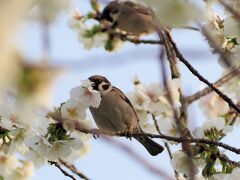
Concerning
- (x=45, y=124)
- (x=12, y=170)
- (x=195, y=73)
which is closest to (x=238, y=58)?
(x=195, y=73)

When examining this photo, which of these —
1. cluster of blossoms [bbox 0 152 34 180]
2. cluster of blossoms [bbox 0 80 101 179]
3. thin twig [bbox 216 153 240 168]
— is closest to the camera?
thin twig [bbox 216 153 240 168]

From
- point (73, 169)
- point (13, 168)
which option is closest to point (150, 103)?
point (73, 169)

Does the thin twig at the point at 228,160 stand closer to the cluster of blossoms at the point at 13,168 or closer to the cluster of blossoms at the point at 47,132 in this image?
the cluster of blossoms at the point at 47,132

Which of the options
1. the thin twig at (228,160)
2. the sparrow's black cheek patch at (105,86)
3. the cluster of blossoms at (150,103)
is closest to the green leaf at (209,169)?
the thin twig at (228,160)

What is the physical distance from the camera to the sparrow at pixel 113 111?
353 centimetres

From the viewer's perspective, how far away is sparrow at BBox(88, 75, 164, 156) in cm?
353

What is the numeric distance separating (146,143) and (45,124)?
68.0 inches

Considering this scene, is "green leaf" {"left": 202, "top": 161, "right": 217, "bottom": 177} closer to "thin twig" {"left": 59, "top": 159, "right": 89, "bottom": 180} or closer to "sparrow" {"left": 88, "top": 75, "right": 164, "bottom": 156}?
"thin twig" {"left": 59, "top": 159, "right": 89, "bottom": 180}

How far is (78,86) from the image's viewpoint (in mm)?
2520

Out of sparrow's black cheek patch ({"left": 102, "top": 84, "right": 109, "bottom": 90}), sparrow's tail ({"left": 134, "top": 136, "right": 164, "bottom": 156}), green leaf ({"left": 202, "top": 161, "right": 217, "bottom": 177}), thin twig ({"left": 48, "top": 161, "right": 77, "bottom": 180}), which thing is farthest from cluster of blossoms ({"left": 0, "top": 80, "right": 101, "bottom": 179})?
sparrow's tail ({"left": 134, "top": 136, "right": 164, "bottom": 156})

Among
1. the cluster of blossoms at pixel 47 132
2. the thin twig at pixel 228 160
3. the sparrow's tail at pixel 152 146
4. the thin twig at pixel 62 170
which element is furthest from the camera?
the sparrow's tail at pixel 152 146

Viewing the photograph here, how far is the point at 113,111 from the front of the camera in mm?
3684

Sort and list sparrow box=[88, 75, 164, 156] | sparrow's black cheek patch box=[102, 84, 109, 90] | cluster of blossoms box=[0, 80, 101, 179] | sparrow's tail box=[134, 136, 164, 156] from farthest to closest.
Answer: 1. sparrow's tail box=[134, 136, 164, 156]
2. sparrow's black cheek patch box=[102, 84, 109, 90]
3. sparrow box=[88, 75, 164, 156]
4. cluster of blossoms box=[0, 80, 101, 179]

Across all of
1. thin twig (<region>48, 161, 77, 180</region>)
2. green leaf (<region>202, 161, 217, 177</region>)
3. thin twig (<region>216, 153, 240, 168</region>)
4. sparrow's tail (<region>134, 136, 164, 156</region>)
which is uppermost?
thin twig (<region>216, 153, 240, 168</region>)
